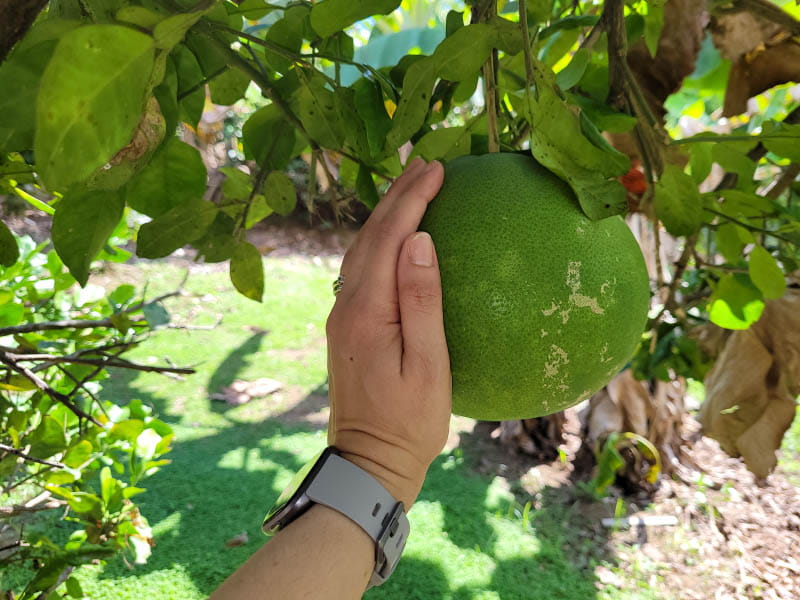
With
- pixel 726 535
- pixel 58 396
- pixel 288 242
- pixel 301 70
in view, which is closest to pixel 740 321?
pixel 301 70

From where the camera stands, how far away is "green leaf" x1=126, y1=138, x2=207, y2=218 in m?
0.82

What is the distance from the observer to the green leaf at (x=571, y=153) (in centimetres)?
64

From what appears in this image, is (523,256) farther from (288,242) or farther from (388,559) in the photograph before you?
(288,242)

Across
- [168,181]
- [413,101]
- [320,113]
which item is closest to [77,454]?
[168,181]

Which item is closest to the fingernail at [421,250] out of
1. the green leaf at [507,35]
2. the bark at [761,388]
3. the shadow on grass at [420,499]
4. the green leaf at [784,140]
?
the green leaf at [507,35]

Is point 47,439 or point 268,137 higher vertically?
point 268,137

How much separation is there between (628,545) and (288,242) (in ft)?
20.4

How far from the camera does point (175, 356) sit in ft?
14.0

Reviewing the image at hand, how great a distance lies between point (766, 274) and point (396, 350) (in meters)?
0.65

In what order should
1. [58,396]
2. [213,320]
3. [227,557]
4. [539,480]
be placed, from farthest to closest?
[213,320] < [539,480] < [227,557] < [58,396]

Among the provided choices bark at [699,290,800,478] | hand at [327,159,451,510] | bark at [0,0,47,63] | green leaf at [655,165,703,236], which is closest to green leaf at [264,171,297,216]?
hand at [327,159,451,510]

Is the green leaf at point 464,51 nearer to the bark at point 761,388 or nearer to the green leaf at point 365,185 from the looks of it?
the green leaf at point 365,185

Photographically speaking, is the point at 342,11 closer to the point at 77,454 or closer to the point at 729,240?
the point at 729,240

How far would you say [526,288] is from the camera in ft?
Result: 2.33
